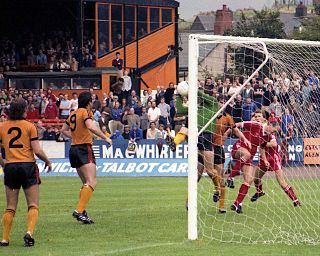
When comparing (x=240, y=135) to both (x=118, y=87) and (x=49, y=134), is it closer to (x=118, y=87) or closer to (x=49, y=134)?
(x=49, y=134)

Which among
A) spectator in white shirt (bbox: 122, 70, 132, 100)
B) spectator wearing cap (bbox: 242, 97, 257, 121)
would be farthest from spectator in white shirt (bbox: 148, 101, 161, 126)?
spectator wearing cap (bbox: 242, 97, 257, 121)

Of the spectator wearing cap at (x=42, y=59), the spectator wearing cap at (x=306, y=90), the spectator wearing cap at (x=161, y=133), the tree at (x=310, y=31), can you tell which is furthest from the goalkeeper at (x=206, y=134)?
the tree at (x=310, y=31)

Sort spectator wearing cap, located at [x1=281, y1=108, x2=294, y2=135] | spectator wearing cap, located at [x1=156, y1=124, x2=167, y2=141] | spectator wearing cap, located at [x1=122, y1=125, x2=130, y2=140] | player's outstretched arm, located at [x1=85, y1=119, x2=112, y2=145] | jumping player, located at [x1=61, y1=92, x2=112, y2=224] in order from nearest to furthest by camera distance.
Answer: player's outstretched arm, located at [x1=85, y1=119, x2=112, y2=145] < jumping player, located at [x1=61, y1=92, x2=112, y2=224] < spectator wearing cap, located at [x1=281, y1=108, x2=294, y2=135] < spectator wearing cap, located at [x1=156, y1=124, x2=167, y2=141] < spectator wearing cap, located at [x1=122, y1=125, x2=130, y2=140]

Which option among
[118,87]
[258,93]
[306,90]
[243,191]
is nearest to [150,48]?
[118,87]

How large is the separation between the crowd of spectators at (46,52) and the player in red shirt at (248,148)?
25781 mm

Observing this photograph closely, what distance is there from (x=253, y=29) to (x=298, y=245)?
2085 inches

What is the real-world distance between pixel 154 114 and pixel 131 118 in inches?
31.2

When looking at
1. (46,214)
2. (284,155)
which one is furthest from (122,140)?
(46,214)

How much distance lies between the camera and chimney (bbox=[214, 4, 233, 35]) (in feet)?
257

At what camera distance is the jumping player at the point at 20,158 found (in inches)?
549

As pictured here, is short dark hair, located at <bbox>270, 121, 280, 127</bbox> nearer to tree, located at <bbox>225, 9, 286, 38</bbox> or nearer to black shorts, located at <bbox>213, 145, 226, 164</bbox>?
black shorts, located at <bbox>213, 145, 226, 164</bbox>

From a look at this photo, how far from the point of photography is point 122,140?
3297 cm

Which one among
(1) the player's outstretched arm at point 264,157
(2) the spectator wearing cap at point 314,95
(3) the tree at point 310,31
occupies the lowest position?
(1) the player's outstretched arm at point 264,157

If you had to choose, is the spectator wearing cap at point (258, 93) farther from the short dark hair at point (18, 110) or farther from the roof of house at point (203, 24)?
→ the roof of house at point (203, 24)
